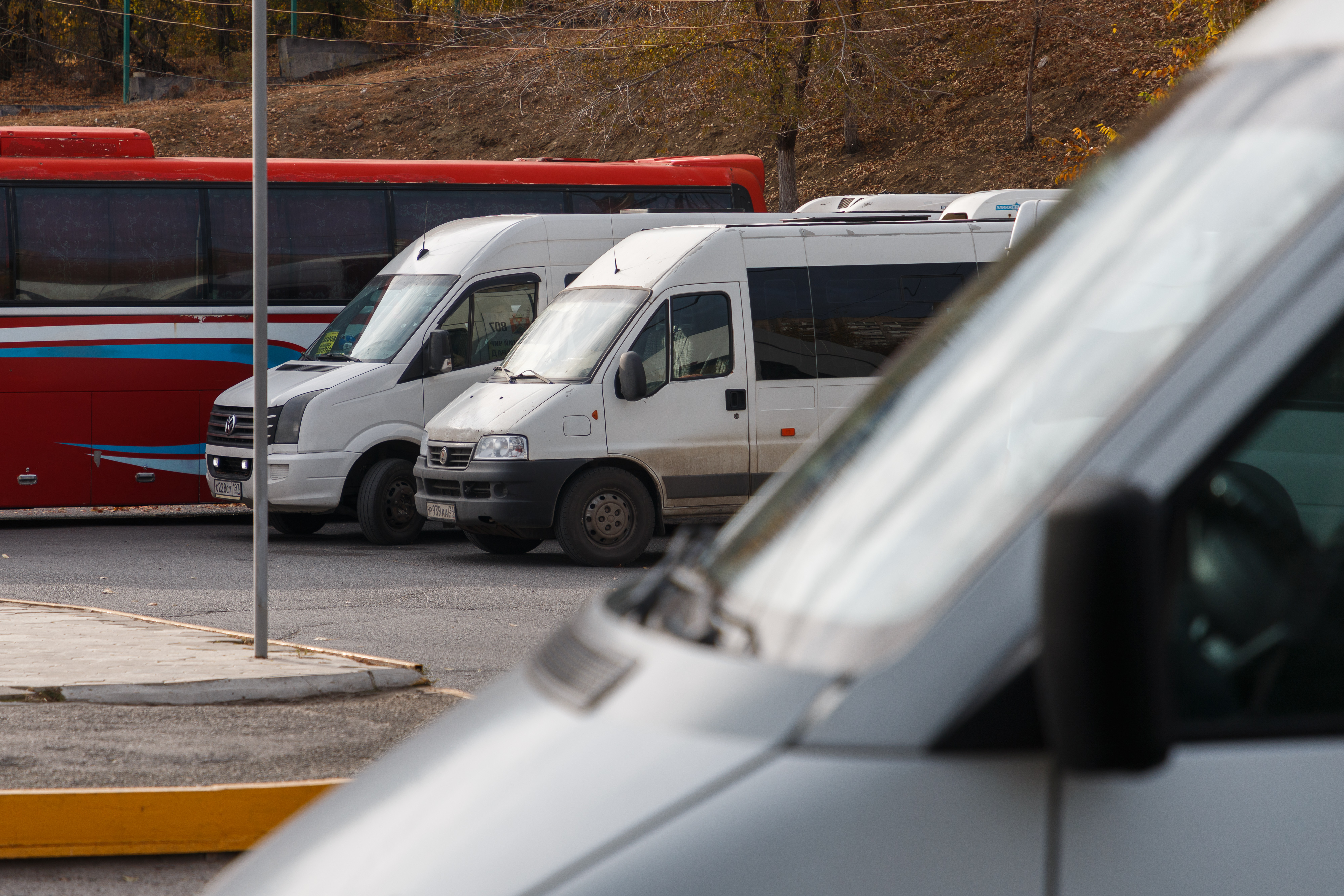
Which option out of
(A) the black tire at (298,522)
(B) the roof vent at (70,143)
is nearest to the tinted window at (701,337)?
(A) the black tire at (298,522)

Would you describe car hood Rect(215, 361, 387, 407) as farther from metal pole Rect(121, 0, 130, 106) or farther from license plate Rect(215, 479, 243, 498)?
metal pole Rect(121, 0, 130, 106)

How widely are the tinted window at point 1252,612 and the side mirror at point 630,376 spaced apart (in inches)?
420

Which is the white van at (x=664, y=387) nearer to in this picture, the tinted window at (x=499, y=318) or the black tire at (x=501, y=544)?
the black tire at (x=501, y=544)

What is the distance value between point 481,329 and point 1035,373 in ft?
42.9

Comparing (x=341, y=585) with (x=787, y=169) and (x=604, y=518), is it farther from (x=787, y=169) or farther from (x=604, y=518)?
(x=787, y=169)

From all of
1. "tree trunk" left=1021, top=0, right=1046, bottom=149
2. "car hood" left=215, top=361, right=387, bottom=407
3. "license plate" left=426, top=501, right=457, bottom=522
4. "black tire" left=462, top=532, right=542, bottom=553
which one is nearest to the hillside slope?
"tree trunk" left=1021, top=0, right=1046, bottom=149

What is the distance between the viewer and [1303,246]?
4.56 ft

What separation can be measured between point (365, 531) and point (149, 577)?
109 inches

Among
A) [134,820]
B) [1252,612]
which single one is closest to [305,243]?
[134,820]

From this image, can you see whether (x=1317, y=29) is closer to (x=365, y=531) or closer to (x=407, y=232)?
(x=365, y=531)

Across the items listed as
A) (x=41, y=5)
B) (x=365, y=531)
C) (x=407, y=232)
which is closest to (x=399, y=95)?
(x=41, y=5)

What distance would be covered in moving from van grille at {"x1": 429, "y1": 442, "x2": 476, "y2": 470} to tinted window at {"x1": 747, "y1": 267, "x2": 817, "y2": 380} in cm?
247

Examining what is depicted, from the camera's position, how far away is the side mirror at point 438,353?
14086 millimetres

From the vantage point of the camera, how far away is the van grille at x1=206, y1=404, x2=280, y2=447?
14.3 metres
